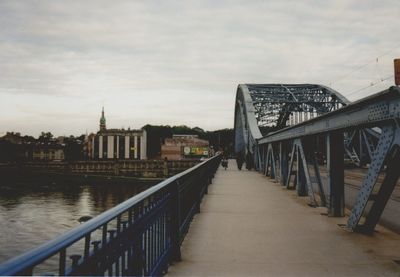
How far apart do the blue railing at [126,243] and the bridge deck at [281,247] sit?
1.56 ft

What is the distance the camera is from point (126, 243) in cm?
302

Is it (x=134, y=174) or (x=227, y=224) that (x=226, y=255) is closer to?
(x=227, y=224)

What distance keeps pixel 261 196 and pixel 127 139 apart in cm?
12856

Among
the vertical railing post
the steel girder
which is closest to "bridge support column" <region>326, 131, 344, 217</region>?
the vertical railing post

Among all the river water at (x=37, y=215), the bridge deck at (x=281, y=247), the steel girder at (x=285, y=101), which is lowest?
the river water at (x=37, y=215)

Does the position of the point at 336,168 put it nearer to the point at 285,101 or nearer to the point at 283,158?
the point at 283,158

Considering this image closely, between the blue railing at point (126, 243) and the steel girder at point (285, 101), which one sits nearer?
the blue railing at point (126, 243)

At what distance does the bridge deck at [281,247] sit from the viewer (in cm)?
479

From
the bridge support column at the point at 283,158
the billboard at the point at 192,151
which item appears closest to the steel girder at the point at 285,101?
the bridge support column at the point at 283,158

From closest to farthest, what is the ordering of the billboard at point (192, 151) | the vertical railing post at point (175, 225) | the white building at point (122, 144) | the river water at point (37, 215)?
the vertical railing post at point (175, 225) < the river water at point (37, 215) < the billboard at point (192, 151) < the white building at point (122, 144)

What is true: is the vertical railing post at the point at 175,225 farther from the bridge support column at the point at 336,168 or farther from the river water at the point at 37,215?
the river water at the point at 37,215

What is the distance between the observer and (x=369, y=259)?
5.20 meters

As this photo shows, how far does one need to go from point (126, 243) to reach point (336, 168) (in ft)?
19.9

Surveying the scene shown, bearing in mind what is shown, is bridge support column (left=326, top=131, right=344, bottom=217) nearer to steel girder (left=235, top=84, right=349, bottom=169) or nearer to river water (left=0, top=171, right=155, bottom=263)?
river water (left=0, top=171, right=155, bottom=263)
